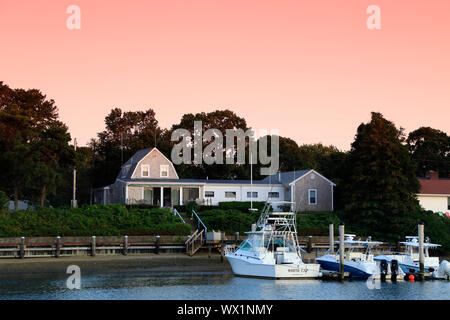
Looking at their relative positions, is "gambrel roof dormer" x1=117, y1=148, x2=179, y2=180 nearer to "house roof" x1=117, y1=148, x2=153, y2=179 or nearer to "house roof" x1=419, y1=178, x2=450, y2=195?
"house roof" x1=117, y1=148, x2=153, y2=179

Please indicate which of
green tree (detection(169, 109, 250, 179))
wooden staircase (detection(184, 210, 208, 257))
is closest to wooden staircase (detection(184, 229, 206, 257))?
wooden staircase (detection(184, 210, 208, 257))

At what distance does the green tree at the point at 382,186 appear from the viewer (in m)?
61.8

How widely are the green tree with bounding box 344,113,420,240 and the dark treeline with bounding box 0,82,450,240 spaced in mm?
90

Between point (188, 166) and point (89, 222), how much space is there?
38.0 m

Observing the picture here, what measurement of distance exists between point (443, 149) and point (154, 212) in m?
54.4

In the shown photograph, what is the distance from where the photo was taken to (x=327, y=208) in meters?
72.2

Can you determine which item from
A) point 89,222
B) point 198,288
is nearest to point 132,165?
point 89,222

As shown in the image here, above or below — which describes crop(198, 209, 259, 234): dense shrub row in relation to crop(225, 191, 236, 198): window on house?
below

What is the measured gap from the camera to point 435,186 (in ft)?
245

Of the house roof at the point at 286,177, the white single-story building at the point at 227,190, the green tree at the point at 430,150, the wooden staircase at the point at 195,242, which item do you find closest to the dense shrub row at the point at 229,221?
the wooden staircase at the point at 195,242

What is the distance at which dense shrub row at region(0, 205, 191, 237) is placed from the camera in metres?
53.0
